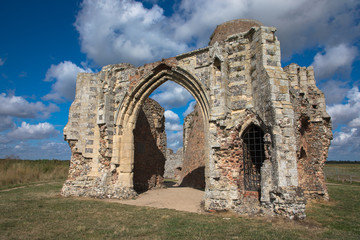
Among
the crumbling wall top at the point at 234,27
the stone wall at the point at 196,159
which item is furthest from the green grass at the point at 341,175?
the crumbling wall top at the point at 234,27

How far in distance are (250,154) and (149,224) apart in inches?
165

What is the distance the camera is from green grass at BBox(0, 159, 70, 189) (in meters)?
13.5

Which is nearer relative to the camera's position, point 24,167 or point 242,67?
point 242,67

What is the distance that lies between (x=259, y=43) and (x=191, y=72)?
2.47 metres

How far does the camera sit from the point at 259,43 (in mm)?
7340

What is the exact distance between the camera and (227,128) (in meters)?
7.47

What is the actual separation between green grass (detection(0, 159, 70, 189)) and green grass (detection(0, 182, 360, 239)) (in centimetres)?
731

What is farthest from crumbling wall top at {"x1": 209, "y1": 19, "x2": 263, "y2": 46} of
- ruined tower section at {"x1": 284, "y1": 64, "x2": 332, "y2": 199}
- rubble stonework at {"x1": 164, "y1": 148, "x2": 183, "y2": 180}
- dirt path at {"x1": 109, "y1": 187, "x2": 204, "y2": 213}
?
rubble stonework at {"x1": 164, "y1": 148, "x2": 183, "y2": 180}

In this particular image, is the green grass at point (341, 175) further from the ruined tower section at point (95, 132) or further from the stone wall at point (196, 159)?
the ruined tower section at point (95, 132)

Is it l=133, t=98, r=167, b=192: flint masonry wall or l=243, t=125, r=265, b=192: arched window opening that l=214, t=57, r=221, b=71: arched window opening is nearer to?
l=243, t=125, r=265, b=192: arched window opening

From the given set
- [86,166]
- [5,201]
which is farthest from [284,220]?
[5,201]

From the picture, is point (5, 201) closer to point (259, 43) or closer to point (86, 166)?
point (86, 166)

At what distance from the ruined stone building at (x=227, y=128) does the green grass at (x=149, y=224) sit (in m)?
0.80

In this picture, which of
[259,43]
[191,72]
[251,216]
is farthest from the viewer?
[191,72]
